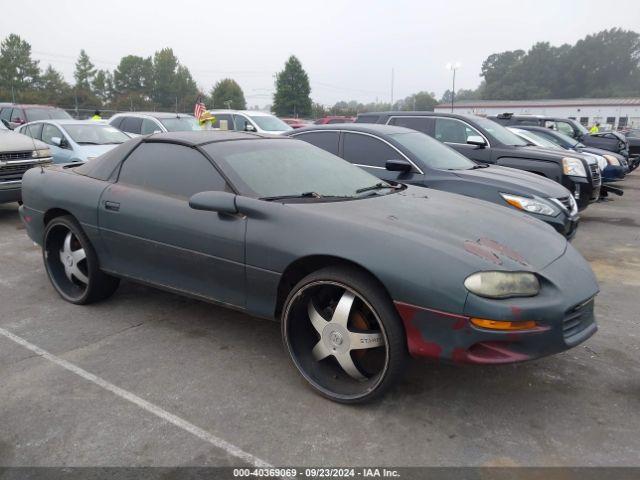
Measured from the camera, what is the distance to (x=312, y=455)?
7.95 feet

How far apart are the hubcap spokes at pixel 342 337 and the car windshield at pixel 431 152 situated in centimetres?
329

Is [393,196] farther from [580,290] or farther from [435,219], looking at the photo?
[580,290]

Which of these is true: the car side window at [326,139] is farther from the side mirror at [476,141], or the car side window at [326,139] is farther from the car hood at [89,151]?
the car hood at [89,151]

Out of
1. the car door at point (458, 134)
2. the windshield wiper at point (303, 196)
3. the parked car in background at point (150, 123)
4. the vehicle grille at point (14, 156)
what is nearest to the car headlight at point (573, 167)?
the car door at point (458, 134)

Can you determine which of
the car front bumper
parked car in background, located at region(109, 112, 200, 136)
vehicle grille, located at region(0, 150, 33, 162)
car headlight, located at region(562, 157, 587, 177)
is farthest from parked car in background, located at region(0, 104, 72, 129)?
the car front bumper

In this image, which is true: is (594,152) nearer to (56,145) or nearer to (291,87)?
(56,145)

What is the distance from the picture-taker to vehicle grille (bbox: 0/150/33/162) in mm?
7248

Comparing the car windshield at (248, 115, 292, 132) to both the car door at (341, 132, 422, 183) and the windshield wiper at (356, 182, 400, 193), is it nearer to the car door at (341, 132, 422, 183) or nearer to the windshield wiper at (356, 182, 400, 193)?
the car door at (341, 132, 422, 183)

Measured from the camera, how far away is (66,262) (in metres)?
4.30

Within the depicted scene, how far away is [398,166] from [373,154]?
0.57m

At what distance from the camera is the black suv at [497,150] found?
7.45 meters

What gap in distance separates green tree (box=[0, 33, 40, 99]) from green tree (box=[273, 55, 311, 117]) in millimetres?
30779

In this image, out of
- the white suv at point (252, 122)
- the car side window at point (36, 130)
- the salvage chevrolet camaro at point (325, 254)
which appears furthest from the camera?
the white suv at point (252, 122)

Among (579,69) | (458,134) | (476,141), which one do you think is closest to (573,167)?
(476,141)
